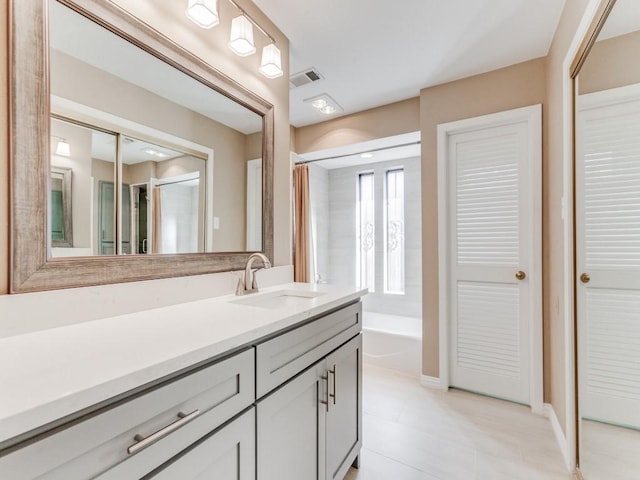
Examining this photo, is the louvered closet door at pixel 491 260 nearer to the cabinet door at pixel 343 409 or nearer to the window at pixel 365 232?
the cabinet door at pixel 343 409

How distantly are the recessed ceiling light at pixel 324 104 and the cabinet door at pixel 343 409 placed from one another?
2.01 m

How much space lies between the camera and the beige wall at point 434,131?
2.27 meters

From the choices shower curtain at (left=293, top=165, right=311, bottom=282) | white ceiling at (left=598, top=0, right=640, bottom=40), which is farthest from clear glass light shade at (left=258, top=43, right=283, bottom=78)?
shower curtain at (left=293, top=165, right=311, bottom=282)

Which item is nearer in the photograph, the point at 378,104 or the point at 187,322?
the point at 187,322

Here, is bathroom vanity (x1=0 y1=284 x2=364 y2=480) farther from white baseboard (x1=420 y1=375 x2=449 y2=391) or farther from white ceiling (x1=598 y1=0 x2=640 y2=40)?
white ceiling (x1=598 y1=0 x2=640 y2=40)

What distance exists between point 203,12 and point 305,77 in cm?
112

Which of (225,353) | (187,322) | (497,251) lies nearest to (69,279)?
(187,322)

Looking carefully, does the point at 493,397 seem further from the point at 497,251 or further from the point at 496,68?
the point at 496,68

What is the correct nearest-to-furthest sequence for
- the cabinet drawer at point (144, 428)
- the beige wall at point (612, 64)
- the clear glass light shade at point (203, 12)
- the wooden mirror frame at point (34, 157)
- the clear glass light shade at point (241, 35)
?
the cabinet drawer at point (144, 428), the wooden mirror frame at point (34, 157), the beige wall at point (612, 64), the clear glass light shade at point (203, 12), the clear glass light shade at point (241, 35)

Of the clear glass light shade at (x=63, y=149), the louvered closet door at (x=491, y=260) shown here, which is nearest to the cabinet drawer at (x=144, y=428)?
the clear glass light shade at (x=63, y=149)

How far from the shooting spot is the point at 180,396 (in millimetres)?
696

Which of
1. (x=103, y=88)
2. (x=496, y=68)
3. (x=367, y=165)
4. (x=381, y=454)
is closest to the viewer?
(x=103, y=88)

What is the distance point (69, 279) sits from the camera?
0.95 m

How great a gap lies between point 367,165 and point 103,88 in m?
3.22
